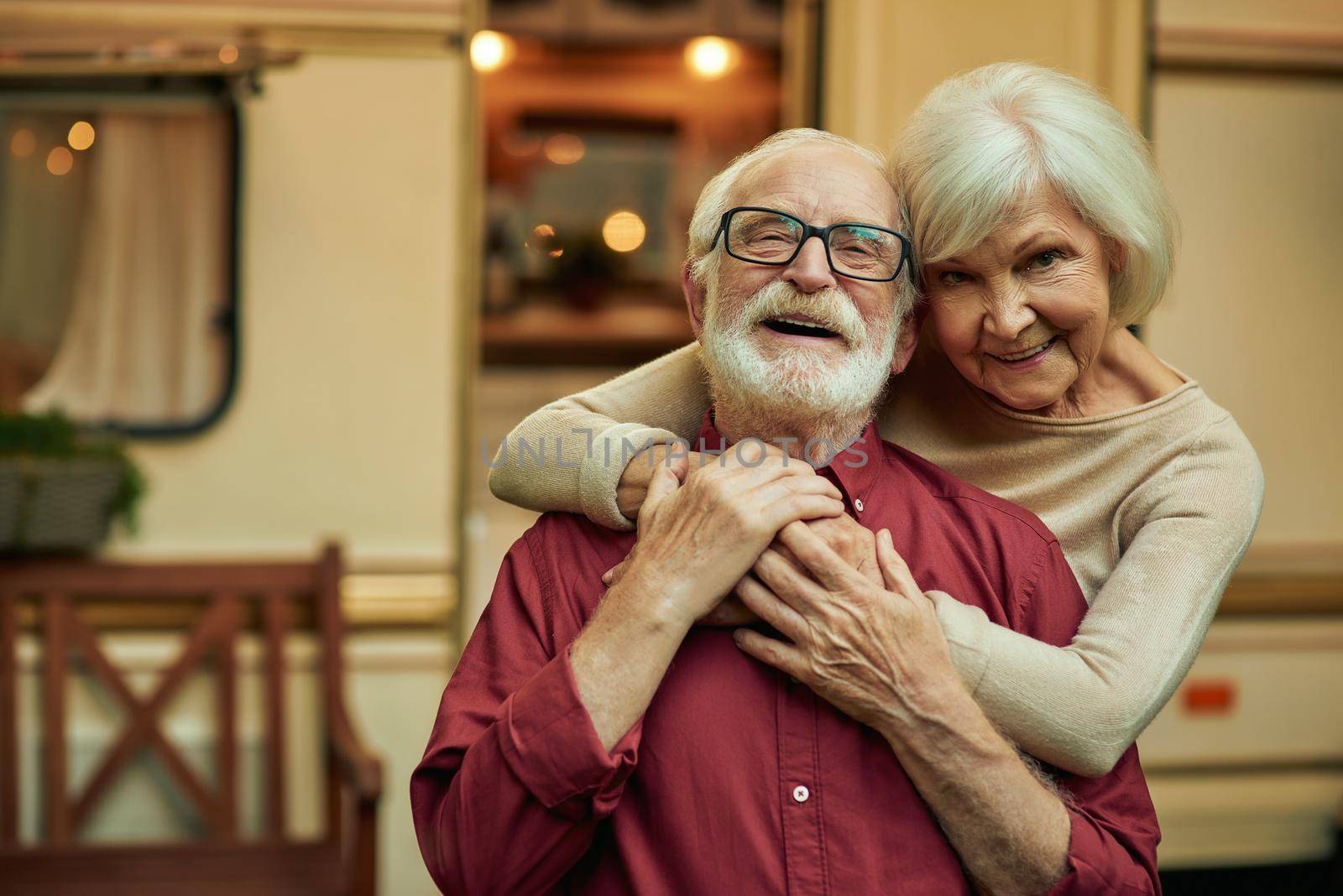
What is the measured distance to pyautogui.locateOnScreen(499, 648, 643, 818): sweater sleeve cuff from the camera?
1.21 metres

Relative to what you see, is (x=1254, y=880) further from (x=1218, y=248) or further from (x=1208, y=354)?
(x=1218, y=248)

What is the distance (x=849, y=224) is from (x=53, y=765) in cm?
262

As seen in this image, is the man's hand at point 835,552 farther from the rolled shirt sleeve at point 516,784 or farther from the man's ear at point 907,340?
the man's ear at point 907,340

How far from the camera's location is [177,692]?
319 centimetres

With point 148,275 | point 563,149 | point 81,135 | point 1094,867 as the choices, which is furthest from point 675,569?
point 563,149

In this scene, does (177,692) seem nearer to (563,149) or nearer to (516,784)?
(516,784)

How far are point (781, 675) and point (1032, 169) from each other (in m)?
0.62

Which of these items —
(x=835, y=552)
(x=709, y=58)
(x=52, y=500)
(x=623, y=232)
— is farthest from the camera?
(x=623, y=232)

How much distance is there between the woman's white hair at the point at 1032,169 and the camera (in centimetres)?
136

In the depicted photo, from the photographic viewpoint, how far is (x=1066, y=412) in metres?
1.55

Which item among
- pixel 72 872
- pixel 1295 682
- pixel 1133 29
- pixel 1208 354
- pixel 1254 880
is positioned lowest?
pixel 1254 880

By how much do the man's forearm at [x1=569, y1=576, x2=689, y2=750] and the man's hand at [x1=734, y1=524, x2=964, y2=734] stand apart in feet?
0.38

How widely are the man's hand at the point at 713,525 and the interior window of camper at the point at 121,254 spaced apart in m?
2.24

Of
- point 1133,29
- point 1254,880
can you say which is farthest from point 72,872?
point 1133,29
